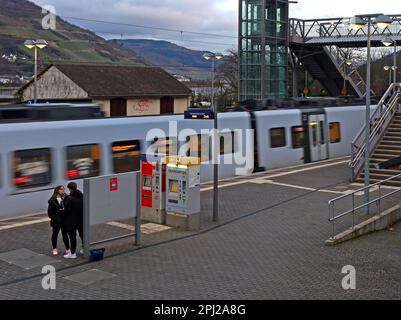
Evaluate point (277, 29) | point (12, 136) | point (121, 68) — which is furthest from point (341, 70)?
point (12, 136)

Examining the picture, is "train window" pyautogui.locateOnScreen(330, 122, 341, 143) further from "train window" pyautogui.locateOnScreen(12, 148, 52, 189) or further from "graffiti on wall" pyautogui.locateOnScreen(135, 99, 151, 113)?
"graffiti on wall" pyautogui.locateOnScreen(135, 99, 151, 113)

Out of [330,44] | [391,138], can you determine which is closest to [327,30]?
[330,44]

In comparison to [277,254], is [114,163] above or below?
above

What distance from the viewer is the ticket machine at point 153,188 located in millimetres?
14617

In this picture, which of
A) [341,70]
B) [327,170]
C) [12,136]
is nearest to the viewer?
[12,136]

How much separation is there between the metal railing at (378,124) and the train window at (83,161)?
958 cm

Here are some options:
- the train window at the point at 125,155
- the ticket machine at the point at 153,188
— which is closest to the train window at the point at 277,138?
the train window at the point at 125,155

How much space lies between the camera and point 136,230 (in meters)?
12.6

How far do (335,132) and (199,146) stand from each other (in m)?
9.82

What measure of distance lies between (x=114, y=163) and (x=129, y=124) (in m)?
1.33

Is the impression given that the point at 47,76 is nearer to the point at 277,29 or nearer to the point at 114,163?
the point at 277,29

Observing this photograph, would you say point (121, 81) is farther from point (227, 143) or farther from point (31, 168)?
point (31, 168)

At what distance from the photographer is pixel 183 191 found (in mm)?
14164

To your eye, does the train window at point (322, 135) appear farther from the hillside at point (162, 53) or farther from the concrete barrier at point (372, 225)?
the hillside at point (162, 53)
